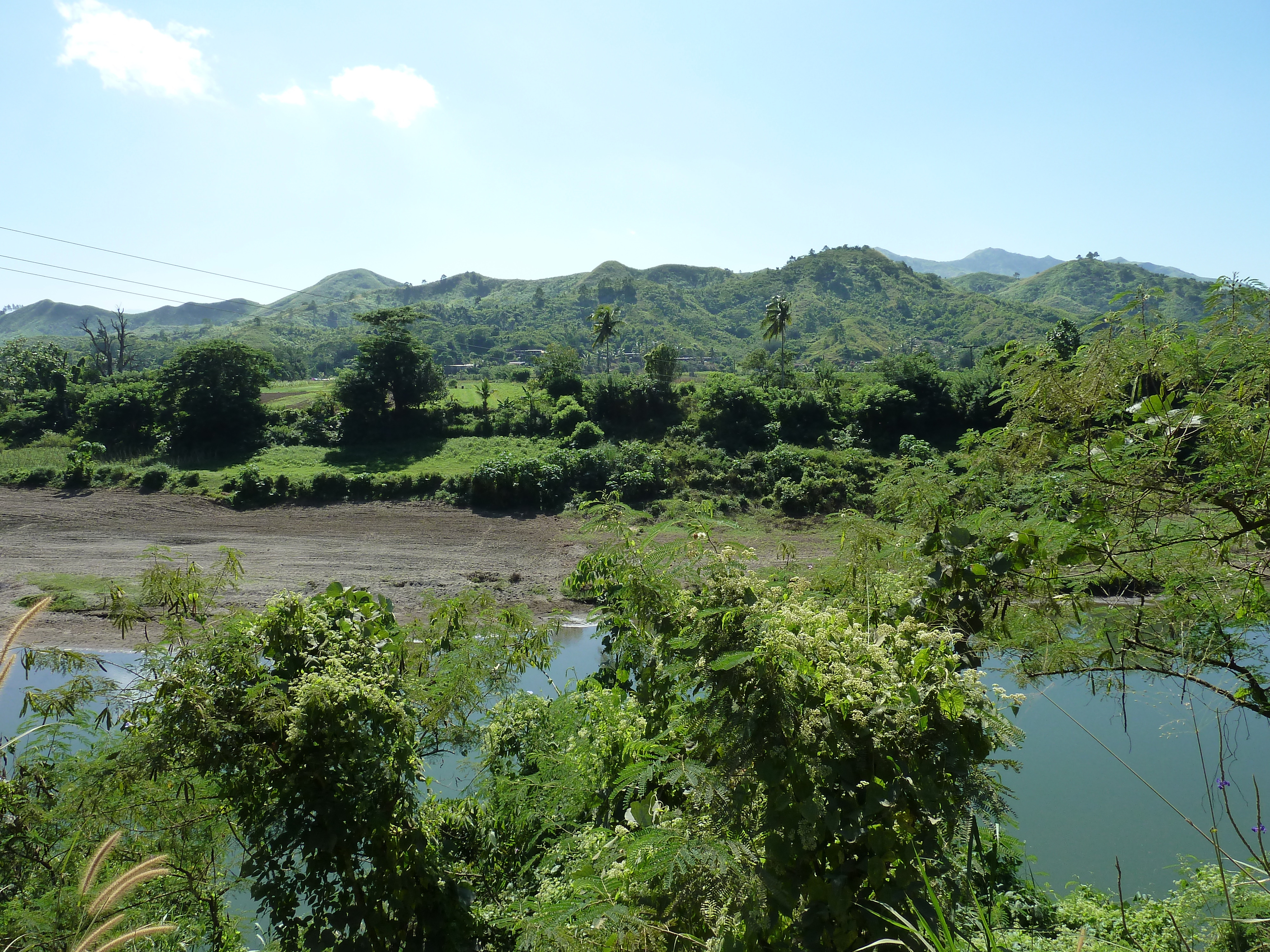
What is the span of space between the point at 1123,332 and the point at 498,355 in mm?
89292

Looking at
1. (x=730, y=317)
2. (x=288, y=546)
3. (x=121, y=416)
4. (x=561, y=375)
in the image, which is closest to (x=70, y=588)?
(x=288, y=546)

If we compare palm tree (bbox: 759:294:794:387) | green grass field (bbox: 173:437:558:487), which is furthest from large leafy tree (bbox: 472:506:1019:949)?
palm tree (bbox: 759:294:794:387)

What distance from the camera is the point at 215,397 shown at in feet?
106

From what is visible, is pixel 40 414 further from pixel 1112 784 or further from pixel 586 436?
pixel 1112 784

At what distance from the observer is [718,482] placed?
2662cm

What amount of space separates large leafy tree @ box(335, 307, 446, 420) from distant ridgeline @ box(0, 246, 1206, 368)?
44318 millimetres

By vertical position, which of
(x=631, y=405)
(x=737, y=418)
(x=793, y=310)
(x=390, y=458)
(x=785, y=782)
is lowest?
(x=390, y=458)

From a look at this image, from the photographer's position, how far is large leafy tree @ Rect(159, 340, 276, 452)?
31.9 m

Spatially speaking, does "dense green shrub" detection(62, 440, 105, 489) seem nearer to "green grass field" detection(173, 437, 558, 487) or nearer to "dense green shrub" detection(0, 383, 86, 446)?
"green grass field" detection(173, 437, 558, 487)

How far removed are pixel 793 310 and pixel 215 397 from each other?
81731 mm

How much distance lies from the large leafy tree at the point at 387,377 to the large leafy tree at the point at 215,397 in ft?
13.8

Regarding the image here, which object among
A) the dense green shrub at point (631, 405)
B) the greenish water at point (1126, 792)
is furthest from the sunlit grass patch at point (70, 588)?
the dense green shrub at point (631, 405)

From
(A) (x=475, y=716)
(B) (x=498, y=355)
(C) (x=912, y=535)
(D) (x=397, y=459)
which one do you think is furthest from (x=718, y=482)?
(B) (x=498, y=355)

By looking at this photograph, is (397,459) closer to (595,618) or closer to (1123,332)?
(595,618)
